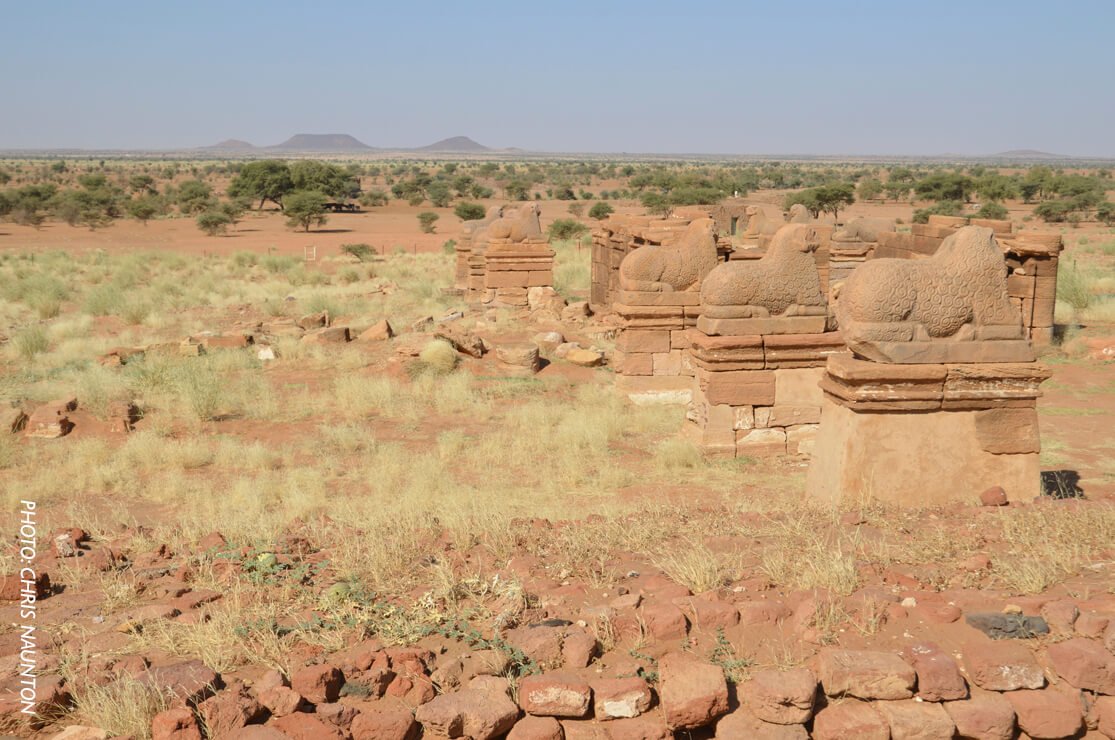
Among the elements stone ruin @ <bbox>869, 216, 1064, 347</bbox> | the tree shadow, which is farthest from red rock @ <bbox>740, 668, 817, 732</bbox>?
stone ruin @ <bbox>869, 216, 1064, 347</bbox>

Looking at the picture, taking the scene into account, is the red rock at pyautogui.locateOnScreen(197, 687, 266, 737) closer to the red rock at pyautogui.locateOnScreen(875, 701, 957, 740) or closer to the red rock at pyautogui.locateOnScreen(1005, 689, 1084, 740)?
the red rock at pyautogui.locateOnScreen(875, 701, 957, 740)

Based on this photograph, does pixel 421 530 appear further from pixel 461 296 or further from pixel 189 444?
pixel 461 296

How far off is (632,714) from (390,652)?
3.17 feet

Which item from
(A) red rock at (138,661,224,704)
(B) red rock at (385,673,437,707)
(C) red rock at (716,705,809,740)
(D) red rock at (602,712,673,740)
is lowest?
(D) red rock at (602,712,673,740)

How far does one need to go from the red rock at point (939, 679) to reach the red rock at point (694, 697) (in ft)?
2.33

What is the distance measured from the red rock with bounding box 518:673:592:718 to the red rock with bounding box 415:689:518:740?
6 cm

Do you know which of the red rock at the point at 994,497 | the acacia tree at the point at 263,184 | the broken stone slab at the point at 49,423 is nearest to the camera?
the red rock at the point at 994,497

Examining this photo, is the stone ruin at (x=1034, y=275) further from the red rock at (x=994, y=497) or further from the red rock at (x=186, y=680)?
the red rock at (x=186, y=680)

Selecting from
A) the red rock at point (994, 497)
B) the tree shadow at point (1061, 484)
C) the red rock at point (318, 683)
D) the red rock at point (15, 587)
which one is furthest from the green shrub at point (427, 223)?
the red rock at point (318, 683)

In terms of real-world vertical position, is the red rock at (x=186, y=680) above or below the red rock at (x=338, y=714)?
above

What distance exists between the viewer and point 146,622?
13.1 ft

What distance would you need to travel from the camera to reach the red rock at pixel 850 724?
3.17 metres

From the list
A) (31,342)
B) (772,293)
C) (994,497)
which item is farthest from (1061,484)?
(31,342)

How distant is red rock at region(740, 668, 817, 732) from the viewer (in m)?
3.19
